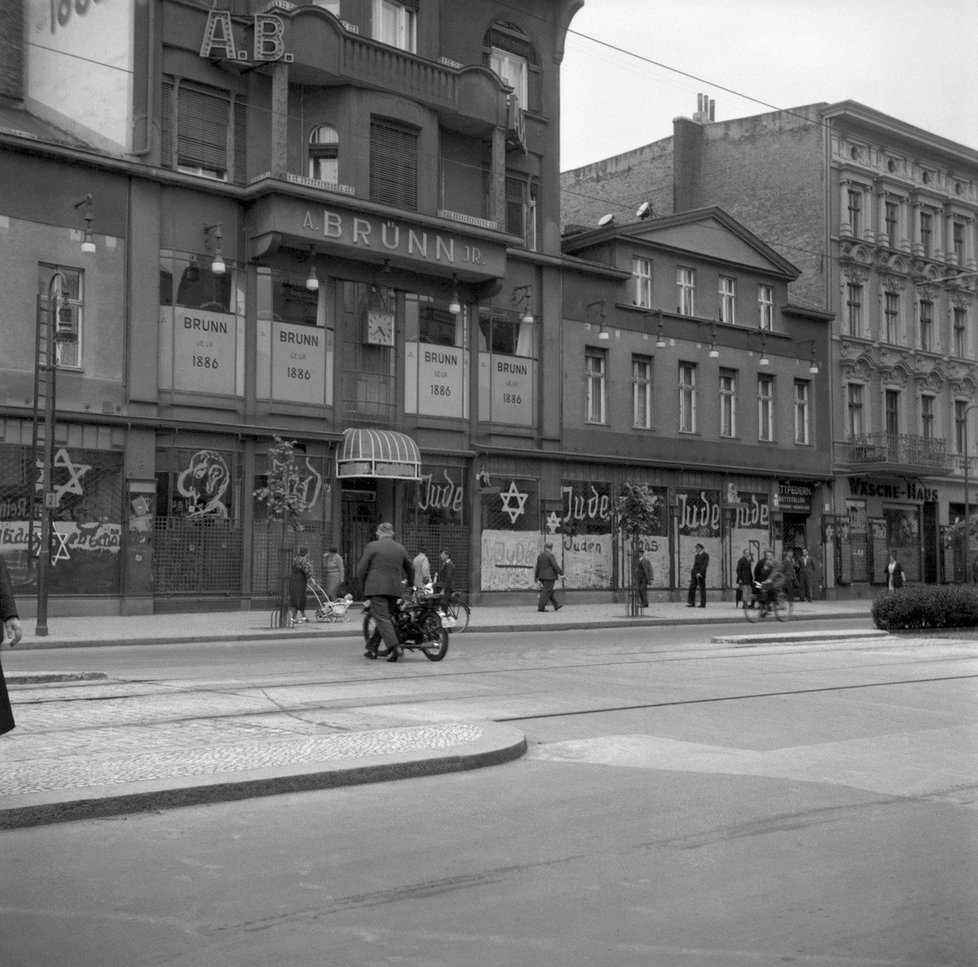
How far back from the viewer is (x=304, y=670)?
1588 cm

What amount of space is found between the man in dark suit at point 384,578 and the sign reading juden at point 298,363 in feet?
47.2

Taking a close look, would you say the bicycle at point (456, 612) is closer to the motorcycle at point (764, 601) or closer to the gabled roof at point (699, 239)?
the motorcycle at point (764, 601)

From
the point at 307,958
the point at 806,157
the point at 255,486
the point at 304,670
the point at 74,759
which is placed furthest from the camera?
the point at 806,157

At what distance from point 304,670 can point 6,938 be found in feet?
35.7

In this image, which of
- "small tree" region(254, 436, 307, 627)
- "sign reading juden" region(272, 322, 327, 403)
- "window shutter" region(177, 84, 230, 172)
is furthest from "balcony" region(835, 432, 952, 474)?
"window shutter" region(177, 84, 230, 172)

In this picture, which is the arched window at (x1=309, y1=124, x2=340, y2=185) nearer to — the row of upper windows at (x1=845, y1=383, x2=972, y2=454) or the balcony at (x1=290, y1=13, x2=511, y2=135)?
the balcony at (x1=290, y1=13, x2=511, y2=135)

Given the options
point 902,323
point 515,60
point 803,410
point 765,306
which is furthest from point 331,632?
point 902,323

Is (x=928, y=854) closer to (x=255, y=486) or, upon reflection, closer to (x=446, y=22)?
(x=255, y=486)

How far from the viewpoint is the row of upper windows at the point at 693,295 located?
129 ft

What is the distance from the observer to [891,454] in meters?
45.8

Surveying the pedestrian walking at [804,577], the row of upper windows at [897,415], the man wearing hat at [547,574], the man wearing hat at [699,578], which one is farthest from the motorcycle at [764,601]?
the row of upper windows at [897,415]

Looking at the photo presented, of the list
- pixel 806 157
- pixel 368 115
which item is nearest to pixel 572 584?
pixel 368 115

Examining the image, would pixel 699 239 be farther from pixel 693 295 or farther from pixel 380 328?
pixel 380 328

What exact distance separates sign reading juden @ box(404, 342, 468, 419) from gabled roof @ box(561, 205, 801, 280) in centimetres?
714
